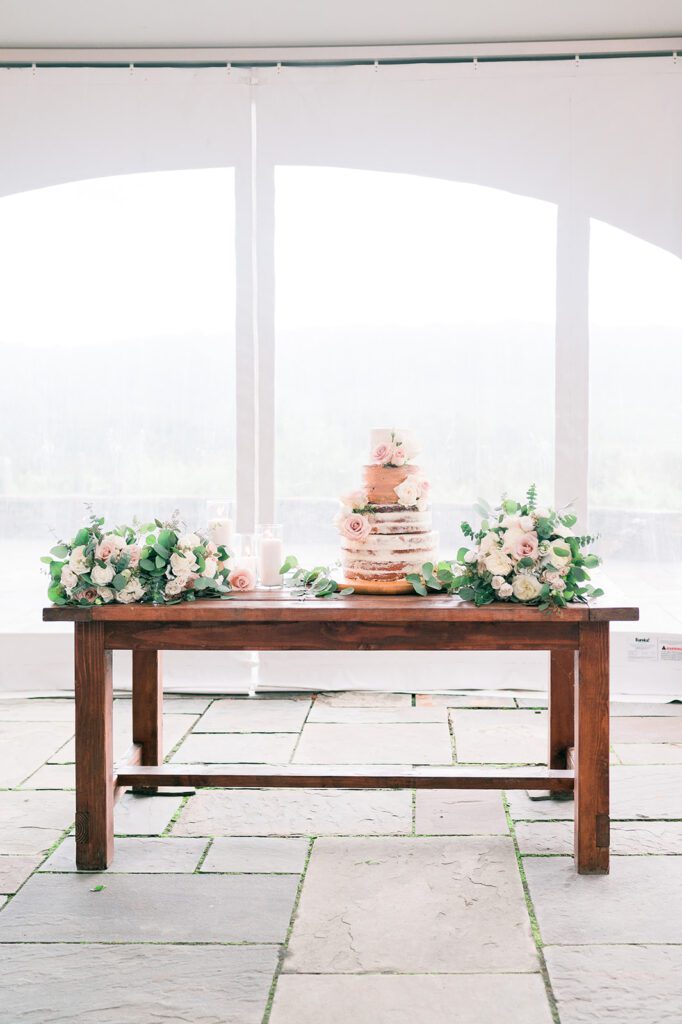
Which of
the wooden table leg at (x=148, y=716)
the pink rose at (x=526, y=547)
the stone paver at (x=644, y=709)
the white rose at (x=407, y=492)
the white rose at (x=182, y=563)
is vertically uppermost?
the white rose at (x=407, y=492)

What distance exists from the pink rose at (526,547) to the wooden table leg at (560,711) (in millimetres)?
612

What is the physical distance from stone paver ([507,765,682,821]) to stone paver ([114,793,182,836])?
1.01 meters

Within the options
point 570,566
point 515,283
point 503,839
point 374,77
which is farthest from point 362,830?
point 374,77

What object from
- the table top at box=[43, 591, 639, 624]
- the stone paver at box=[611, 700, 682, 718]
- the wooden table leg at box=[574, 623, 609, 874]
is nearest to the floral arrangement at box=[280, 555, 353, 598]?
the table top at box=[43, 591, 639, 624]

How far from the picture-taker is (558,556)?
2.71 metres

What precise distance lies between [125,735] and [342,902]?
65.0 inches

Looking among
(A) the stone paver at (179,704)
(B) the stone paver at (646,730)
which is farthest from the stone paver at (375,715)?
(B) the stone paver at (646,730)

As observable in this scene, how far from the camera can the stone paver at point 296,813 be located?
9.89 ft

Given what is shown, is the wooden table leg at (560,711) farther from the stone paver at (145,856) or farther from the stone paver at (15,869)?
the stone paver at (15,869)

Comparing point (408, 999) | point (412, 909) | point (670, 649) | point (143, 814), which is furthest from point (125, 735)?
point (670, 649)

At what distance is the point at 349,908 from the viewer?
2.51m

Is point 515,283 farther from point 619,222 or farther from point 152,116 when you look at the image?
point 152,116

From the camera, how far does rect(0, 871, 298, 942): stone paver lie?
7.79 ft

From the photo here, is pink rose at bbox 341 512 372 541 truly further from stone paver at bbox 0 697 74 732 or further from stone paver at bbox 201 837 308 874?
stone paver at bbox 0 697 74 732
